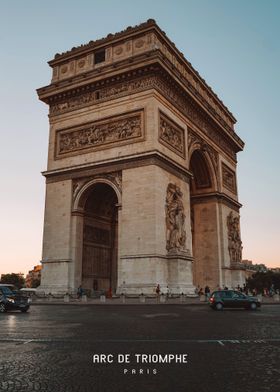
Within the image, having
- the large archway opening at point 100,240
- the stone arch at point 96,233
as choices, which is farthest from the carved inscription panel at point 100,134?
the large archway opening at point 100,240

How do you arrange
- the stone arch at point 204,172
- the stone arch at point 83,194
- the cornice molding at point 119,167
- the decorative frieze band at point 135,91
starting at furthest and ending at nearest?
the stone arch at point 204,172 → the stone arch at point 83,194 → the decorative frieze band at point 135,91 → the cornice molding at point 119,167

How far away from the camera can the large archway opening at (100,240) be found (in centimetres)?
2970

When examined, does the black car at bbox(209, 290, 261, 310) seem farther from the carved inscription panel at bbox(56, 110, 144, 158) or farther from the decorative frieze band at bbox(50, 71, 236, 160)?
the decorative frieze band at bbox(50, 71, 236, 160)

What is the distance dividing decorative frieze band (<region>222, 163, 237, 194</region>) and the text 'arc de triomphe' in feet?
14.6

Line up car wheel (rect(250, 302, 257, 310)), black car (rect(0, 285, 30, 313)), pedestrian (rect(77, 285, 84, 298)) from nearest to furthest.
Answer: black car (rect(0, 285, 30, 313)) < car wheel (rect(250, 302, 257, 310)) < pedestrian (rect(77, 285, 84, 298))

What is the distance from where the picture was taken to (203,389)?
4113mm

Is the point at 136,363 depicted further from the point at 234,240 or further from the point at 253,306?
the point at 234,240

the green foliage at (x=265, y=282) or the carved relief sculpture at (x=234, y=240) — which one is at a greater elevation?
the carved relief sculpture at (x=234, y=240)

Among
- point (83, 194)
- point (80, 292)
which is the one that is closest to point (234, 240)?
point (83, 194)

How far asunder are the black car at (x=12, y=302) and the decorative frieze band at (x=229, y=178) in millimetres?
24667

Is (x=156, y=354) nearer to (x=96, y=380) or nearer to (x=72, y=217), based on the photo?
(x=96, y=380)

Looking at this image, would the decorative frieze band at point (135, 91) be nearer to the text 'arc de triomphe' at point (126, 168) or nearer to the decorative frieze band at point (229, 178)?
the text 'arc de triomphe' at point (126, 168)

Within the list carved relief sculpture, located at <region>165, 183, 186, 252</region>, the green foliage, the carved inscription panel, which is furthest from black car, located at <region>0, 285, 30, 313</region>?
the green foliage

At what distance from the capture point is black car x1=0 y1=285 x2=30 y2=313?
A: 17.3 m
